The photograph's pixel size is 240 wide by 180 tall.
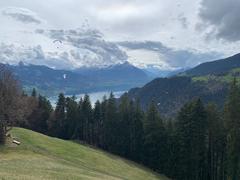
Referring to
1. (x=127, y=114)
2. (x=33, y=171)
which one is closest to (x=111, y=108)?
(x=127, y=114)

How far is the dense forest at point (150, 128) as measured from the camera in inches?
2980

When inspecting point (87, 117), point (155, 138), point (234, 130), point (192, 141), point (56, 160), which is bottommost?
point (155, 138)

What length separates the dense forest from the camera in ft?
248

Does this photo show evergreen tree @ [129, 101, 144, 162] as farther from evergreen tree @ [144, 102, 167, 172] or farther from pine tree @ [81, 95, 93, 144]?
pine tree @ [81, 95, 93, 144]

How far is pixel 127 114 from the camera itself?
378ft

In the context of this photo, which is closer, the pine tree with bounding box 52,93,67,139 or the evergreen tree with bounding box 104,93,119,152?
the evergreen tree with bounding box 104,93,119,152

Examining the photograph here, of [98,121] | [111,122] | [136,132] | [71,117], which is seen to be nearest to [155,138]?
[136,132]

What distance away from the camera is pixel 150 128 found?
102m

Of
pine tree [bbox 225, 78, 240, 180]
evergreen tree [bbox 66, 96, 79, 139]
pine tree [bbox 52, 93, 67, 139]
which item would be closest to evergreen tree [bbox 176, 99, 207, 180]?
pine tree [bbox 225, 78, 240, 180]

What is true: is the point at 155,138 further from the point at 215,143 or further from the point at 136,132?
the point at 215,143

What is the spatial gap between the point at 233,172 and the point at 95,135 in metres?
59.4

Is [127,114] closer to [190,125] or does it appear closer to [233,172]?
[190,125]

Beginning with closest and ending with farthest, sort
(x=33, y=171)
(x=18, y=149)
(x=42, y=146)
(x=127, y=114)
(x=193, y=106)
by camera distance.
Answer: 1. (x=33, y=171)
2. (x=18, y=149)
3. (x=42, y=146)
4. (x=193, y=106)
5. (x=127, y=114)

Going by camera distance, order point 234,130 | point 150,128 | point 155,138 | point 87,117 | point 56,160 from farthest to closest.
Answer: point 87,117 < point 150,128 < point 155,138 < point 234,130 < point 56,160
